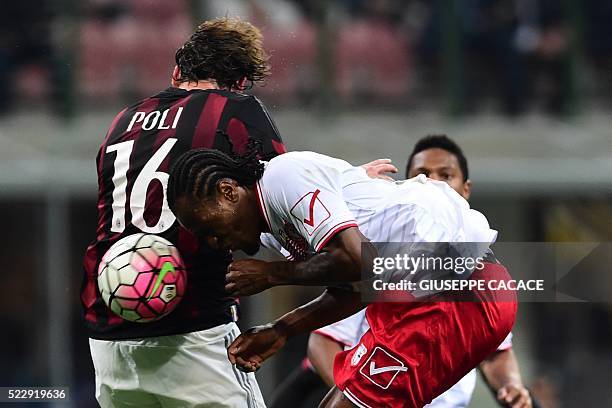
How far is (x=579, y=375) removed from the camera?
9781 millimetres

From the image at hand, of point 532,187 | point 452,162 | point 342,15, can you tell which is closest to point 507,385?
point 452,162

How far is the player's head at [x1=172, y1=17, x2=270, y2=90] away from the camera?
14.1 ft

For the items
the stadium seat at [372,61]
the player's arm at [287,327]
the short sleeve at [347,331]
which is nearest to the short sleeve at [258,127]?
the player's arm at [287,327]

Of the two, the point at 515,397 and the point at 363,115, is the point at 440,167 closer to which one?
the point at 515,397

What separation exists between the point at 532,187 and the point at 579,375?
5.39 ft

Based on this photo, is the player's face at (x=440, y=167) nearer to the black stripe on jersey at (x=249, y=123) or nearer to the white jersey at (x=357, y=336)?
the white jersey at (x=357, y=336)

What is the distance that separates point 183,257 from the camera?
4008mm

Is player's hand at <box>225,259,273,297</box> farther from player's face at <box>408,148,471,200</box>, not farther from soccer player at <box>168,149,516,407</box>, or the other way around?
player's face at <box>408,148,471,200</box>

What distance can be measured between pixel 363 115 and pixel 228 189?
20.7 feet

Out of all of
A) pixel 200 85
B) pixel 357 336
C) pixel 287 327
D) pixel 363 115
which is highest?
pixel 363 115

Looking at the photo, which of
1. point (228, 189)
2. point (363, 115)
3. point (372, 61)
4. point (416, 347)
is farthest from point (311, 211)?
point (372, 61)

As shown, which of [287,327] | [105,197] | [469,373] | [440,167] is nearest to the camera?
[287,327]

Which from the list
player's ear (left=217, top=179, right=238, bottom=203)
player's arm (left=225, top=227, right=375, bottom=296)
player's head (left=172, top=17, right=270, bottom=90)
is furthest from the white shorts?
player's head (left=172, top=17, right=270, bottom=90)

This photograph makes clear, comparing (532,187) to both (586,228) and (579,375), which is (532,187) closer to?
(586,228)
